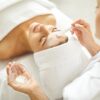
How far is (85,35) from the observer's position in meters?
1.33

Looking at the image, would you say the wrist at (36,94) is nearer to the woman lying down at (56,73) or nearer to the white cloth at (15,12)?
the woman lying down at (56,73)

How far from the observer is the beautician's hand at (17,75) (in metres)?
1.09

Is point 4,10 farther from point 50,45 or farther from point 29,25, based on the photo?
point 50,45

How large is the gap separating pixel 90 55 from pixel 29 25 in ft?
1.05

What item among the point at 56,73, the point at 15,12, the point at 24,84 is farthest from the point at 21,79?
the point at 15,12

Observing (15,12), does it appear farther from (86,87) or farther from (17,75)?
(86,87)

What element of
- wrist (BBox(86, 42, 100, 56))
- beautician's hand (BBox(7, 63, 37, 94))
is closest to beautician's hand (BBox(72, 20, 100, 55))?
wrist (BBox(86, 42, 100, 56))

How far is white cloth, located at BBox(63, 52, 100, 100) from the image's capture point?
105 centimetres

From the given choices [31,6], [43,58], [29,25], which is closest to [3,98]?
[43,58]

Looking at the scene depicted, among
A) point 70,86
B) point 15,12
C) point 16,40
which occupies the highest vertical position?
point 15,12

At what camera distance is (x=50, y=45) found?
49.3 inches

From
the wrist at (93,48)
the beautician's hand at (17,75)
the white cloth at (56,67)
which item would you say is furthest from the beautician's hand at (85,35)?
the beautician's hand at (17,75)

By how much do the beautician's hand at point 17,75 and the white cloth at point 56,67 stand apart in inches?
4.1

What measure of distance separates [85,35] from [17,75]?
0.39 metres
